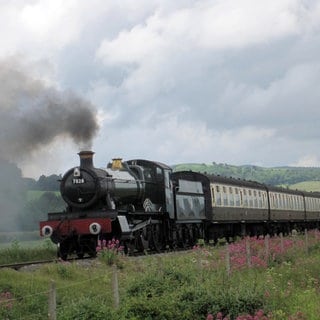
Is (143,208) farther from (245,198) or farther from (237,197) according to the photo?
(245,198)

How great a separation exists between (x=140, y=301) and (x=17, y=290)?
3.91 meters

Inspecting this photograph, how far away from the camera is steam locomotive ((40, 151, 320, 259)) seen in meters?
22.1

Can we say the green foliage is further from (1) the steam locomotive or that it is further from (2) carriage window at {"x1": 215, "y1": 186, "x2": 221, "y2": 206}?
(2) carriage window at {"x1": 215, "y1": 186, "x2": 221, "y2": 206}

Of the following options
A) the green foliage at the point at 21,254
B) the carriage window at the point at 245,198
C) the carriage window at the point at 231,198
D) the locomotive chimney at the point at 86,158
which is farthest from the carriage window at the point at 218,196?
the locomotive chimney at the point at 86,158

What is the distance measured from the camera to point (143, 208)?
83.0ft

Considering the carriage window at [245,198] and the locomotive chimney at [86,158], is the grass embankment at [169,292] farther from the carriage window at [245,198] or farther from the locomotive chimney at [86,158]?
the carriage window at [245,198]

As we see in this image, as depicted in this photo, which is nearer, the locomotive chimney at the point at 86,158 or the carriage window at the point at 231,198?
the locomotive chimney at the point at 86,158

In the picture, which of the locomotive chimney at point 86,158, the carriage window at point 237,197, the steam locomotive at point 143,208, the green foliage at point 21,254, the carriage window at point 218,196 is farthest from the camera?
the carriage window at point 237,197

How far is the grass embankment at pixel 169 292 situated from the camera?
1071 centimetres

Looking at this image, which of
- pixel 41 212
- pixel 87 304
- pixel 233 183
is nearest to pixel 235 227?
pixel 233 183

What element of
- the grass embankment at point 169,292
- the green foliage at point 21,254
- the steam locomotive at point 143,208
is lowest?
the grass embankment at point 169,292

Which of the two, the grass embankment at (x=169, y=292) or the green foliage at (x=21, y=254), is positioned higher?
the green foliage at (x=21, y=254)

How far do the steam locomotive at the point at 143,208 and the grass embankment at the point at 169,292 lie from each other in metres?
3.92

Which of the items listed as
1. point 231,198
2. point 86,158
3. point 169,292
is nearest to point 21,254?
point 86,158
